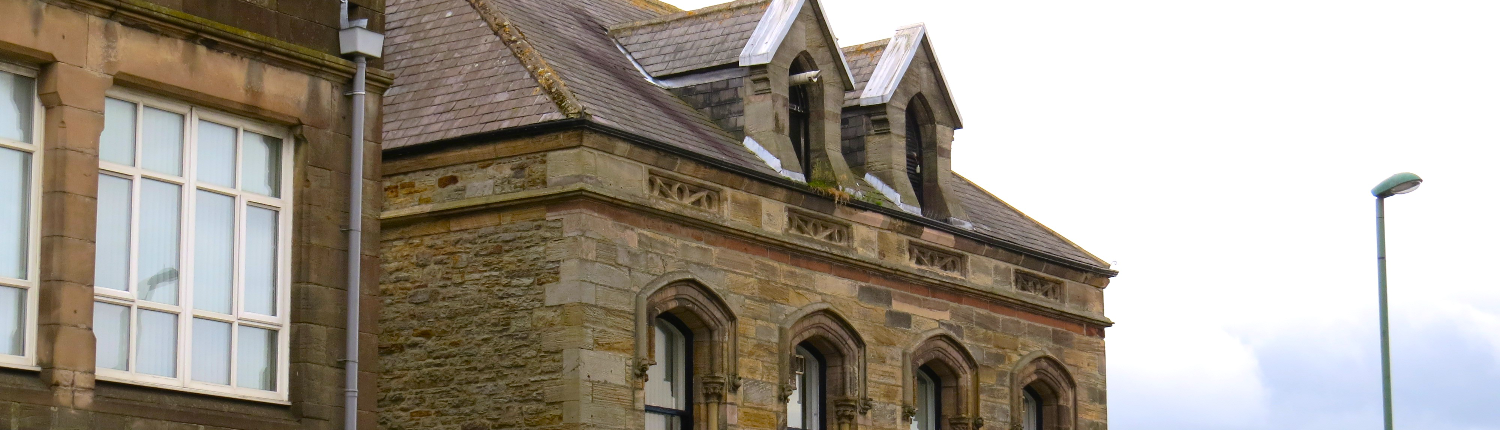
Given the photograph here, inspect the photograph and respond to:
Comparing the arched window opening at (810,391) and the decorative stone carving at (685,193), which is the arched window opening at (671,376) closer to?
the decorative stone carving at (685,193)

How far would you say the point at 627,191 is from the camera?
914 inches

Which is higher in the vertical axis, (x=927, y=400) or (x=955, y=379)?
(x=955, y=379)

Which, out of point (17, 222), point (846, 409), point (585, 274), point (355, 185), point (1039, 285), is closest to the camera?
point (17, 222)

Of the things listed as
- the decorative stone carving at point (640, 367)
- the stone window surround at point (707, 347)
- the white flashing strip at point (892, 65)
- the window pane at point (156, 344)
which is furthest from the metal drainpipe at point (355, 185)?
the white flashing strip at point (892, 65)

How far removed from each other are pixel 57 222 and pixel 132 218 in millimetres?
773

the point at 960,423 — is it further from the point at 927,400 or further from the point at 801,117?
the point at 801,117

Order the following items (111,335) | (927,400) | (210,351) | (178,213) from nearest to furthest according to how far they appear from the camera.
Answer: (111,335) < (178,213) < (210,351) < (927,400)

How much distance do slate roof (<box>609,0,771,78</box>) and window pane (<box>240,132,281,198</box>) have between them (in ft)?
30.3

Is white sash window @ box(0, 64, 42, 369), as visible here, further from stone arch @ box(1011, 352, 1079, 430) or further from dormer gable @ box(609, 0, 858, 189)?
stone arch @ box(1011, 352, 1079, 430)

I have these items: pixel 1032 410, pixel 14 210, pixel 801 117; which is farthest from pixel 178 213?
pixel 1032 410

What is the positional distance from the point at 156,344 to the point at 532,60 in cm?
815

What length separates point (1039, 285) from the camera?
3031 centimetres

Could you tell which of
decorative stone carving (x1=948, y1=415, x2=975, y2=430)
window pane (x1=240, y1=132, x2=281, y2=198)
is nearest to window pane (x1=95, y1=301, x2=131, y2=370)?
window pane (x1=240, y1=132, x2=281, y2=198)

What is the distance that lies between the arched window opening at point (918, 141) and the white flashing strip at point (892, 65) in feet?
2.53
